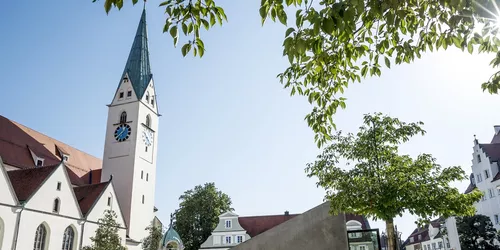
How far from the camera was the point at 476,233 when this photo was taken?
35.5m

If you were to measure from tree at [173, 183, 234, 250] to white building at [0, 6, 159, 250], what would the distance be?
4.71m

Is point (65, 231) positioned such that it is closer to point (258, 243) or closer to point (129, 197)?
point (129, 197)

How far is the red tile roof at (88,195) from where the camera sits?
33.1 meters

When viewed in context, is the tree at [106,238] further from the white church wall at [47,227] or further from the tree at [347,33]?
the tree at [347,33]

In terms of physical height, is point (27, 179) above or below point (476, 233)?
above

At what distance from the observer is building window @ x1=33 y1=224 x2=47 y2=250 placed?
27178 millimetres

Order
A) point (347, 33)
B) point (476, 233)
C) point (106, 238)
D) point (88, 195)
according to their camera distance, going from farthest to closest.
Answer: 1. point (476, 233)
2. point (88, 195)
3. point (106, 238)
4. point (347, 33)

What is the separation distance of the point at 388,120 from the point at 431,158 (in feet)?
6.52

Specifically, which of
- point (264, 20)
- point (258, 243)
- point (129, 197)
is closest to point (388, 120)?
point (258, 243)

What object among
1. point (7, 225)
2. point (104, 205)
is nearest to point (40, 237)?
point (7, 225)

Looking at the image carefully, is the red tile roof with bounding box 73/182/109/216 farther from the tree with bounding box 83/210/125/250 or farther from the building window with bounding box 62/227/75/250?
the tree with bounding box 83/210/125/250

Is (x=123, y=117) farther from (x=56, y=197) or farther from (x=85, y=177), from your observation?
(x=56, y=197)

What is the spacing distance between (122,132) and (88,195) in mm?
11091

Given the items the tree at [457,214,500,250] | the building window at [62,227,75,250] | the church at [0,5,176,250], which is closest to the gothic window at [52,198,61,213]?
the church at [0,5,176,250]
